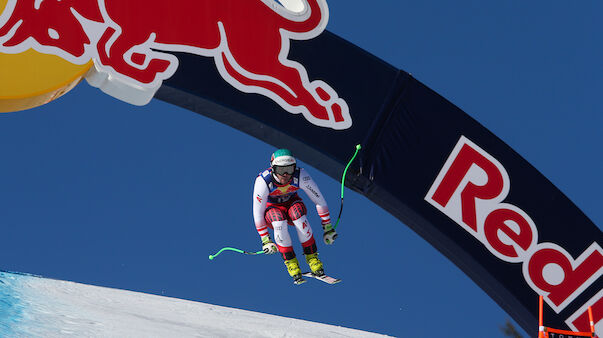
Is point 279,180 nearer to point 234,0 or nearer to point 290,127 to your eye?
point 290,127

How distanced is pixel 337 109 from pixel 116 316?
4135 millimetres

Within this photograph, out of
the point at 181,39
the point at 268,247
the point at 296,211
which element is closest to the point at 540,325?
the point at 296,211

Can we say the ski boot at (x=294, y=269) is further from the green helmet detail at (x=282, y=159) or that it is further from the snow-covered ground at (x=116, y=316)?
the snow-covered ground at (x=116, y=316)

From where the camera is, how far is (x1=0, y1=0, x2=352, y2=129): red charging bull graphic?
6.01 m

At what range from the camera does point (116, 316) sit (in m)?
9.30

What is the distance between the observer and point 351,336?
1090 cm

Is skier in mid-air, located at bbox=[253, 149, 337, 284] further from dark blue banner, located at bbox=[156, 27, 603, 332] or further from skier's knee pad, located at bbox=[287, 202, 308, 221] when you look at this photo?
dark blue banner, located at bbox=[156, 27, 603, 332]

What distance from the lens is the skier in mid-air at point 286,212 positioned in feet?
22.0

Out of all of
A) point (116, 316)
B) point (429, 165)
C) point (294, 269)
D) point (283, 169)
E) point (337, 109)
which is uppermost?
point (337, 109)

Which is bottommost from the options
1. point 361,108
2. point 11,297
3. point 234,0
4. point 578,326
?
point 11,297

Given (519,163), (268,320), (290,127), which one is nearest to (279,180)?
(290,127)

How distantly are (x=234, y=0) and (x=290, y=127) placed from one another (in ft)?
3.71

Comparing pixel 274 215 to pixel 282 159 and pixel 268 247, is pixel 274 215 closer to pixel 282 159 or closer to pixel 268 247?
pixel 268 247

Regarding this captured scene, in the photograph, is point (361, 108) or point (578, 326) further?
point (578, 326)
